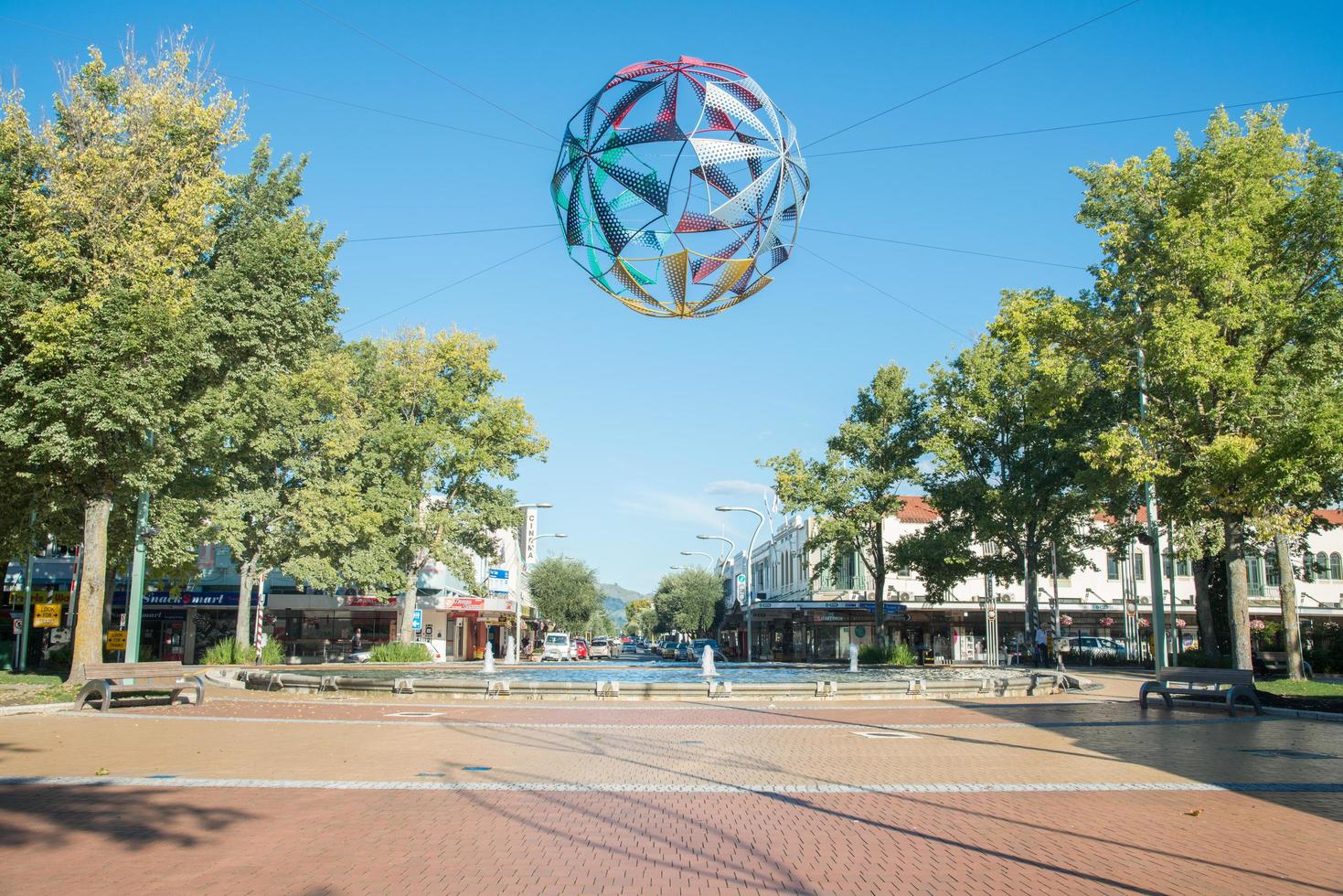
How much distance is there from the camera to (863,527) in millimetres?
41281

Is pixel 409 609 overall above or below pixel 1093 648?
above

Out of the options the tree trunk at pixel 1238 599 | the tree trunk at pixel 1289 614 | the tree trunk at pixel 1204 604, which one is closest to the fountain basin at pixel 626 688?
the tree trunk at pixel 1238 599

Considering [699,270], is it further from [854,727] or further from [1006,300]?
[1006,300]

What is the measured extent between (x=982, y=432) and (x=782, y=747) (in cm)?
2751

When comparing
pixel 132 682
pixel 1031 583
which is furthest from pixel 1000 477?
pixel 132 682

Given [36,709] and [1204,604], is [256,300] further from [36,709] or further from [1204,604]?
[1204,604]

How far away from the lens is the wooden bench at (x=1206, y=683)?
1911 centimetres

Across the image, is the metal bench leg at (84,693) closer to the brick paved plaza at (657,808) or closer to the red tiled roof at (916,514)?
the brick paved plaza at (657,808)

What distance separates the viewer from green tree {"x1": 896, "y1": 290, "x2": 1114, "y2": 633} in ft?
117

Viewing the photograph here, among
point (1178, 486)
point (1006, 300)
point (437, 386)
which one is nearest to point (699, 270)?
point (1178, 486)

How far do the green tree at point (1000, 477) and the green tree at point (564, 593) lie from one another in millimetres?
44553

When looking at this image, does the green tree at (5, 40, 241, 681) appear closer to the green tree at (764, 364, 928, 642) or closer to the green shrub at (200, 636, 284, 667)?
the green shrub at (200, 636, 284, 667)

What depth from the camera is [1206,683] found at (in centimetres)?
2009

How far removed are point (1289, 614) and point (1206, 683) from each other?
1108 centimetres
